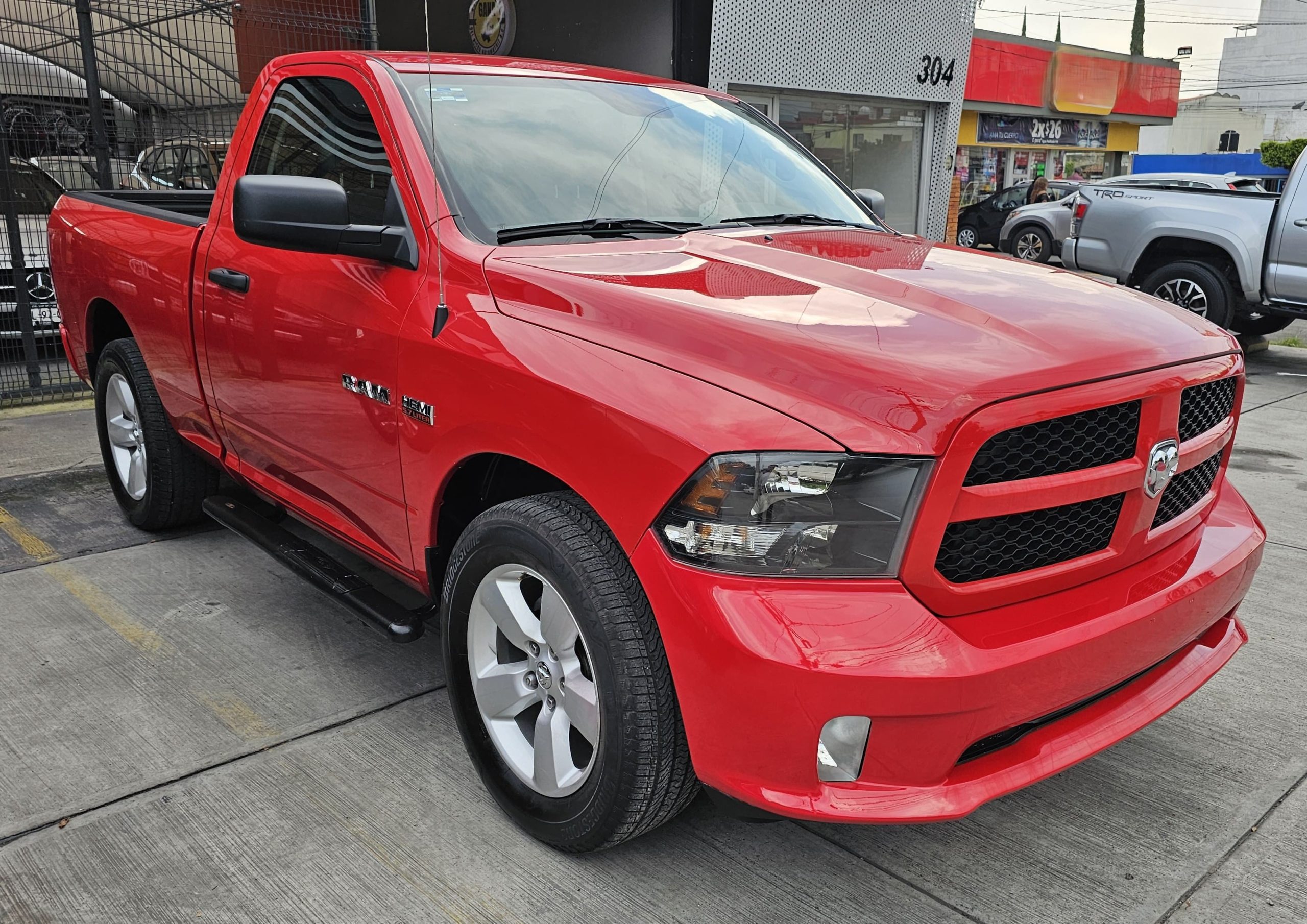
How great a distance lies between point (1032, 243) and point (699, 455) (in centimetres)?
1962

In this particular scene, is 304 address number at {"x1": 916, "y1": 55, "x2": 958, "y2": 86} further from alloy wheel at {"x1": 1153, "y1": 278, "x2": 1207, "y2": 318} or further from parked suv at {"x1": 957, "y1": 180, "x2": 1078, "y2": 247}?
parked suv at {"x1": 957, "y1": 180, "x2": 1078, "y2": 247}

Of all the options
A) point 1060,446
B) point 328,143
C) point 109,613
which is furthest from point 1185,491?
point 109,613

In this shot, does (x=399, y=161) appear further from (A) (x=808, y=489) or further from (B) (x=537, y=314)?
(A) (x=808, y=489)

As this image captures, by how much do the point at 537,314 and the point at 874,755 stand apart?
122 cm

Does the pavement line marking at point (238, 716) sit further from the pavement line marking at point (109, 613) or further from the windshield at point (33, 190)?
the windshield at point (33, 190)

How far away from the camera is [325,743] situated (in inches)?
123

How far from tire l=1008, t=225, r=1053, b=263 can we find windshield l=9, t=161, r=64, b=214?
15.7m

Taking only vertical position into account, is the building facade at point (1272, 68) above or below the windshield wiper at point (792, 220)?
above

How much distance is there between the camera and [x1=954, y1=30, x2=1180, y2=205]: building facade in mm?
29250

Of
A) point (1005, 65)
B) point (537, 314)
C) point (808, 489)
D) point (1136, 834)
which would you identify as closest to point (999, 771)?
point (808, 489)

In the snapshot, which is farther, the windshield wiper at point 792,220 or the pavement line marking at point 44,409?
the pavement line marking at point 44,409

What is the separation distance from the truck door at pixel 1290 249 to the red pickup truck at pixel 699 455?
7.58 metres

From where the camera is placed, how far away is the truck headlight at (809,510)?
1996mm

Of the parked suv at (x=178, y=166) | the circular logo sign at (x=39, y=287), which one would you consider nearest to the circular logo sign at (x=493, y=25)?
the parked suv at (x=178, y=166)
